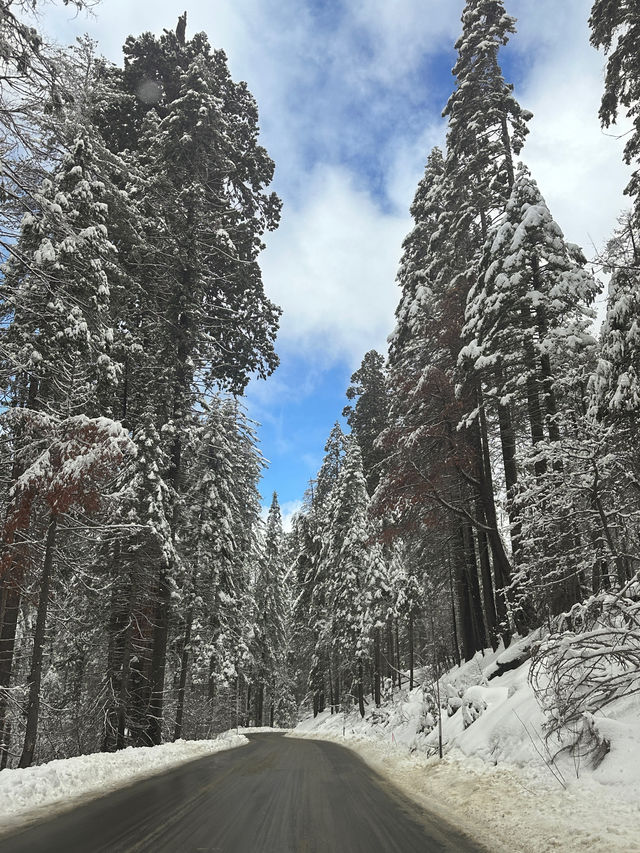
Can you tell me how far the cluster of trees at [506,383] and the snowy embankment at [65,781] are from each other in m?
6.78

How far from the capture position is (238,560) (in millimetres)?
24234

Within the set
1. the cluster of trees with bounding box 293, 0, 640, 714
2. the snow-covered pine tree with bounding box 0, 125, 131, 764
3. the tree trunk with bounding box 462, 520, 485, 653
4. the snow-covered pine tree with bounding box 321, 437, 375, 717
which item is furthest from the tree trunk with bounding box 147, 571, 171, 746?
the snow-covered pine tree with bounding box 321, 437, 375, 717

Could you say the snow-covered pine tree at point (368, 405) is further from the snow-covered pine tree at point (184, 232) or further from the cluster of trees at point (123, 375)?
the snow-covered pine tree at point (184, 232)

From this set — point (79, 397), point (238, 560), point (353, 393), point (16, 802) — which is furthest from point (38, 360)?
point (353, 393)

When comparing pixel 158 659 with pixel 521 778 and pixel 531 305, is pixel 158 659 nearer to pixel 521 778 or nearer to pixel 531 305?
pixel 521 778

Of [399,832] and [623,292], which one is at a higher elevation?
[623,292]

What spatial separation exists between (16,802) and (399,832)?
482 centimetres

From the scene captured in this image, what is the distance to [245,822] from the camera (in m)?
6.05

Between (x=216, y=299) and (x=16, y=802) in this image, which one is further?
(x=216, y=299)

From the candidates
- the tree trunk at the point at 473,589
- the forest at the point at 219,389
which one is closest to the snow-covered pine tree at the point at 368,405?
the forest at the point at 219,389

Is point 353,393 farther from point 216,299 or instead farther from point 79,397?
point 79,397

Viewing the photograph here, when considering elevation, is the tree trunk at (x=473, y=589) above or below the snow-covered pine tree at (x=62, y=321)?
below

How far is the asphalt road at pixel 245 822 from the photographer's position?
4.99 metres

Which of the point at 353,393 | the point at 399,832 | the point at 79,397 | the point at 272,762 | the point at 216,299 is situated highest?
the point at 353,393
